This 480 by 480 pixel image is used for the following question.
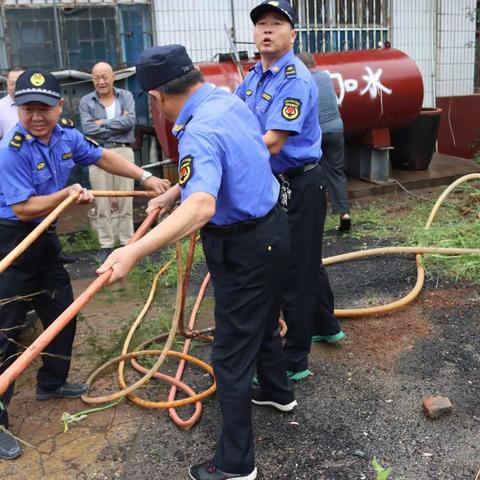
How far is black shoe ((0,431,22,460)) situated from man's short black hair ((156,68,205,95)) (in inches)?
76.2

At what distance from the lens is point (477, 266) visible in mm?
4922

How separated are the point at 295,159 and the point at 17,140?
5.08ft

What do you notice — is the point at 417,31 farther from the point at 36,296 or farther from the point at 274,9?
the point at 36,296

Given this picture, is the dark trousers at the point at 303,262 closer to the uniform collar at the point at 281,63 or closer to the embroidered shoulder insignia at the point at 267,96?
the embroidered shoulder insignia at the point at 267,96

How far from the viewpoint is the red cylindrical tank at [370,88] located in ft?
25.2

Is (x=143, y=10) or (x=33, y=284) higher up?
(x=143, y=10)

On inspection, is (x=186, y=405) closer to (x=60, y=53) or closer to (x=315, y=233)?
(x=315, y=233)

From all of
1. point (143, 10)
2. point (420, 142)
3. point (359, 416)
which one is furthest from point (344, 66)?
point (359, 416)

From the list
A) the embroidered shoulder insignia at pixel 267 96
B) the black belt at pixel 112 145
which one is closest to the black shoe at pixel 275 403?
the embroidered shoulder insignia at pixel 267 96

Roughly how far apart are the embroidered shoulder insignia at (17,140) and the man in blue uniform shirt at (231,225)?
0.92m

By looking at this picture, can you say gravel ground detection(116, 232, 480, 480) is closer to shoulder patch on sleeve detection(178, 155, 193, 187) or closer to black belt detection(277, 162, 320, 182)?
black belt detection(277, 162, 320, 182)

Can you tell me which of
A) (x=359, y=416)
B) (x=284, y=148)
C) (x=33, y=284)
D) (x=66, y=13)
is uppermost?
(x=66, y=13)

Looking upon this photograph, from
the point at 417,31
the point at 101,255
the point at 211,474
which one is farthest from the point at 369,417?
the point at 417,31

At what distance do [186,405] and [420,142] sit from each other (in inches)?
261
